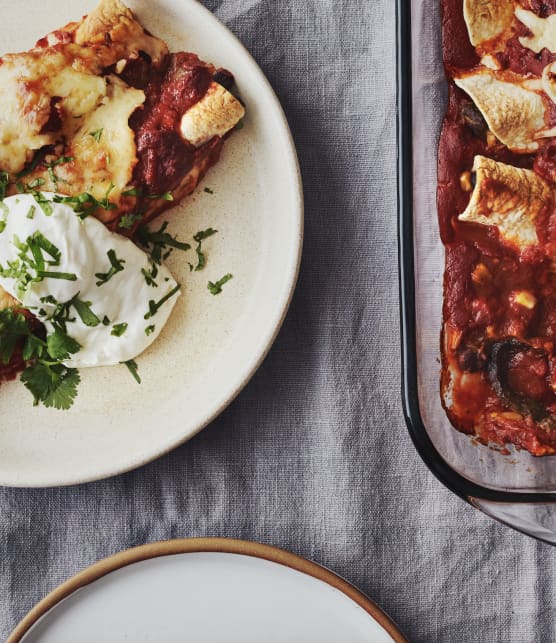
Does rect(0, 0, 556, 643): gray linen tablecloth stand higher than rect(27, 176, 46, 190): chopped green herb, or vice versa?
rect(27, 176, 46, 190): chopped green herb

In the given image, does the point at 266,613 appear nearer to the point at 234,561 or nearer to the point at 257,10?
the point at 234,561

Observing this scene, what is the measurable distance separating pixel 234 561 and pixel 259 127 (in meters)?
0.93

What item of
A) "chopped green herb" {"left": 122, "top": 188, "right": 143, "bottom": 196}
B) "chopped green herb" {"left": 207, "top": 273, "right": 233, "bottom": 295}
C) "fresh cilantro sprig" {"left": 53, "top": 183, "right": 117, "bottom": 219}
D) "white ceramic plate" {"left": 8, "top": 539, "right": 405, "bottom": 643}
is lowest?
"white ceramic plate" {"left": 8, "top": 539, "right": 405, "bottom": 643}

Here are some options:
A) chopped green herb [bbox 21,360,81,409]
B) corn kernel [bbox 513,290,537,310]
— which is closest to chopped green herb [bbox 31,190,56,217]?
chopped green herb [bbox 21,360,81,409]

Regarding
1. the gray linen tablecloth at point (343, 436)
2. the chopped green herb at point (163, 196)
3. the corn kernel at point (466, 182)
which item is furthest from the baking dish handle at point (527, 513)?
the chopped green herb at point (163, 196)

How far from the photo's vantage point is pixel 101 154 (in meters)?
1.54

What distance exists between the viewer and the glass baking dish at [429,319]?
4.65 ft

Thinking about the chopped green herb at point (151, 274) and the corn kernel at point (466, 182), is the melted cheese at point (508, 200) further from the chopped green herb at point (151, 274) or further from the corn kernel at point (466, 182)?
the chopped green herb at point (151, 274)

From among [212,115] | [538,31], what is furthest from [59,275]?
[538,31]

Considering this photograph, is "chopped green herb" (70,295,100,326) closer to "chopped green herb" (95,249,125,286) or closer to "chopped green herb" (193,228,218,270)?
"chopped green herb" (95,249,125,286)

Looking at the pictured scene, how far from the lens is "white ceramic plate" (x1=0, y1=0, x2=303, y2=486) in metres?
1.62

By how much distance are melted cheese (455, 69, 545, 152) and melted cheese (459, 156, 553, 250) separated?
65 millimetres

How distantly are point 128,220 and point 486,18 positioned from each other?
83 centimetres

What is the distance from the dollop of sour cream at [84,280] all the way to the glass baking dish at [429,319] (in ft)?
1.76
